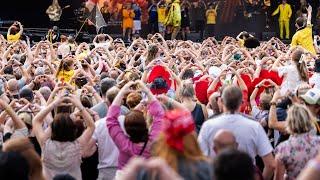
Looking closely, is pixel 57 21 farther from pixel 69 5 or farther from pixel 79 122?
pixel 79 122

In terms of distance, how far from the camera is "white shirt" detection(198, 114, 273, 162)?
5844 millimetres

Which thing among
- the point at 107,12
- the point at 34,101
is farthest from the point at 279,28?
the point at 34,101

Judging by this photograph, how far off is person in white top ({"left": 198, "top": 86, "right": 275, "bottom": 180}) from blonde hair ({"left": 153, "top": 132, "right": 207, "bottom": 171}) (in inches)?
48.0

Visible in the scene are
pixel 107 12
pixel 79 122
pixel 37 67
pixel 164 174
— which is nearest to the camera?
pixel 164 174

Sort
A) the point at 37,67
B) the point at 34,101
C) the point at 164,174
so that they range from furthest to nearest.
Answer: the point at 37,67 → the point at 34,101 → the point at 164,174

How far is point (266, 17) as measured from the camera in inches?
1210

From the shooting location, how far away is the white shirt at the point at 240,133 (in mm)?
5844

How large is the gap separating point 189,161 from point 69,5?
25540 mm

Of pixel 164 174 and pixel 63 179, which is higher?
pixel 164 174

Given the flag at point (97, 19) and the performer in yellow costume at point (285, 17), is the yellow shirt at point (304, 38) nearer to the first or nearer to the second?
the flag at point (97, 19)

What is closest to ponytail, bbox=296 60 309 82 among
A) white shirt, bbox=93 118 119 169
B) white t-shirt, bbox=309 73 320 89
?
white t-shirt, bbox=309 73 320 89

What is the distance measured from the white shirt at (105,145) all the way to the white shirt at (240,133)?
1150 millimetres

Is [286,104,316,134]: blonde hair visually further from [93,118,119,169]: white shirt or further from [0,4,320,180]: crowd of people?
[93,118,119,169]: white shirt

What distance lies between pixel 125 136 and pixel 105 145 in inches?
30.2
